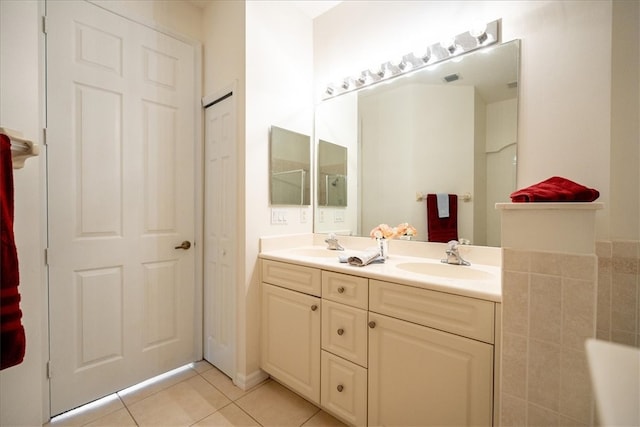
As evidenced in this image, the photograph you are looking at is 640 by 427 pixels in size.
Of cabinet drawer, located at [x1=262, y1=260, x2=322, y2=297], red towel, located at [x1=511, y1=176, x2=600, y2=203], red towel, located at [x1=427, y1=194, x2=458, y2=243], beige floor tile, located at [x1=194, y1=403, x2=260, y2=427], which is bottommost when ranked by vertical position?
beige floor tile, located at [x1=194, y1=403, x2=260, y2=427]

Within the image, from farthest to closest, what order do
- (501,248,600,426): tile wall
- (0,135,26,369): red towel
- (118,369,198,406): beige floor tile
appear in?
(118,369,198,406): beige floor tile, (0,135,26,369): red towel, (501,248,600,426): tile wall

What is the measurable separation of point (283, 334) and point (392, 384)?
730mm

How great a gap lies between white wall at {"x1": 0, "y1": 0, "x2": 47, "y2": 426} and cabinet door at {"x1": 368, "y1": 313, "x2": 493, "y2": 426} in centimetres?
156

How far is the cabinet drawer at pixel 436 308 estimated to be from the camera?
3.20ft

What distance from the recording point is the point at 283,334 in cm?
168

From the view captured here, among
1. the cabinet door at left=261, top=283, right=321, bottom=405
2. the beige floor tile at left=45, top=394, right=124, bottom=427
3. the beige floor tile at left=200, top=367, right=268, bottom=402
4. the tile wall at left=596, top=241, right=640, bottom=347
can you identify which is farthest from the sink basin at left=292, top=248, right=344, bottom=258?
the beige floor tile at left=45, top=394, right=124, bottom=427

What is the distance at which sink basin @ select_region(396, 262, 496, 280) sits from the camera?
1318mm

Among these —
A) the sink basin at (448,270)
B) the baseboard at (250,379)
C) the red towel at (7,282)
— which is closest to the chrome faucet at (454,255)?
the sink basin at (448,270)

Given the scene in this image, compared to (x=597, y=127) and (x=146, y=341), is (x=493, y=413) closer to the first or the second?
(x=597, y=127)

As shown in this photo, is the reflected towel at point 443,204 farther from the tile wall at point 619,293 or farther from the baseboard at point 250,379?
the baseboard at point 250,379

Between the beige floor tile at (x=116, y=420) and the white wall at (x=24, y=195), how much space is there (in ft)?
1.02

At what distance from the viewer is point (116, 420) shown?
4.87 ft

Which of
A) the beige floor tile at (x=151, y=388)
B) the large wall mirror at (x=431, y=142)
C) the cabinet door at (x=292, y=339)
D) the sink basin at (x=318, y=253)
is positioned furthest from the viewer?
the sink basin at (x=318, y=253)

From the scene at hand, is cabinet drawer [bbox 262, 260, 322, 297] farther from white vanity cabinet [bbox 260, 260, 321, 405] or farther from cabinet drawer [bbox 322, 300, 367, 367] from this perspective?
cabinet drawer [bbox 322, 300, 367, 367]
